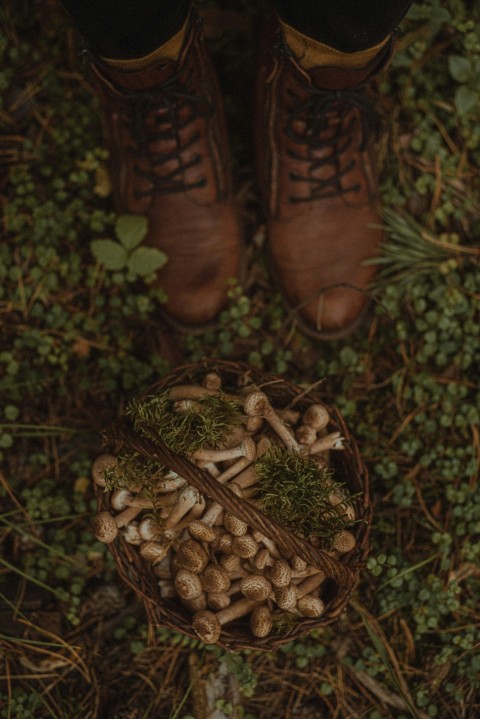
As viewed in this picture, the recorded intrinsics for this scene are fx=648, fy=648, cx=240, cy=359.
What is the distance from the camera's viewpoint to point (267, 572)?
1.86 m

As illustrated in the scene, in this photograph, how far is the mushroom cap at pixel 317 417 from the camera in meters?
1.93

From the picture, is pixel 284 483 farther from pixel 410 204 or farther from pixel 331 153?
pixel 410 204

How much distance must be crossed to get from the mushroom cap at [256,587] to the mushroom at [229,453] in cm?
33

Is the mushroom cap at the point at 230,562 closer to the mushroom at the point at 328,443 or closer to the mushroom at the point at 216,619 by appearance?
the mushroom at the point at 216,619

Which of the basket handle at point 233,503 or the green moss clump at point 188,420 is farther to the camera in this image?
the green moss clump at point 188,420

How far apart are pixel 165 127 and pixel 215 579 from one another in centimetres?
143

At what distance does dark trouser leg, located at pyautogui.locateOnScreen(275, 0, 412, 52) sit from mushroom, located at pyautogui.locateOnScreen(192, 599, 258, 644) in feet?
5.05

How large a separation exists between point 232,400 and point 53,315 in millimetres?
895

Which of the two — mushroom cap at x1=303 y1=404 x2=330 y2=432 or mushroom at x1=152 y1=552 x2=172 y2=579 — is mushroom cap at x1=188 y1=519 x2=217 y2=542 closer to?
mushroom at x1=152 y1=552 x2=172 y2=579

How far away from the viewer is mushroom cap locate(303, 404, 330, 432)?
1933mm

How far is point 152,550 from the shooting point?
1837 mm

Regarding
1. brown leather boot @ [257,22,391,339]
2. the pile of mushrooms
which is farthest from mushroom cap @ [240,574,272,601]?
brown leather boot @ [257,22,391,339]

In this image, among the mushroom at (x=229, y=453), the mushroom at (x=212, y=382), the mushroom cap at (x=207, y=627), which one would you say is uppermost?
the mushroom at (x=212, y=382)

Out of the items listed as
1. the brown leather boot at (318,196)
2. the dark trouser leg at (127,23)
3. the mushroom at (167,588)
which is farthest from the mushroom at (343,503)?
the dark trouser leg at (127,23)
